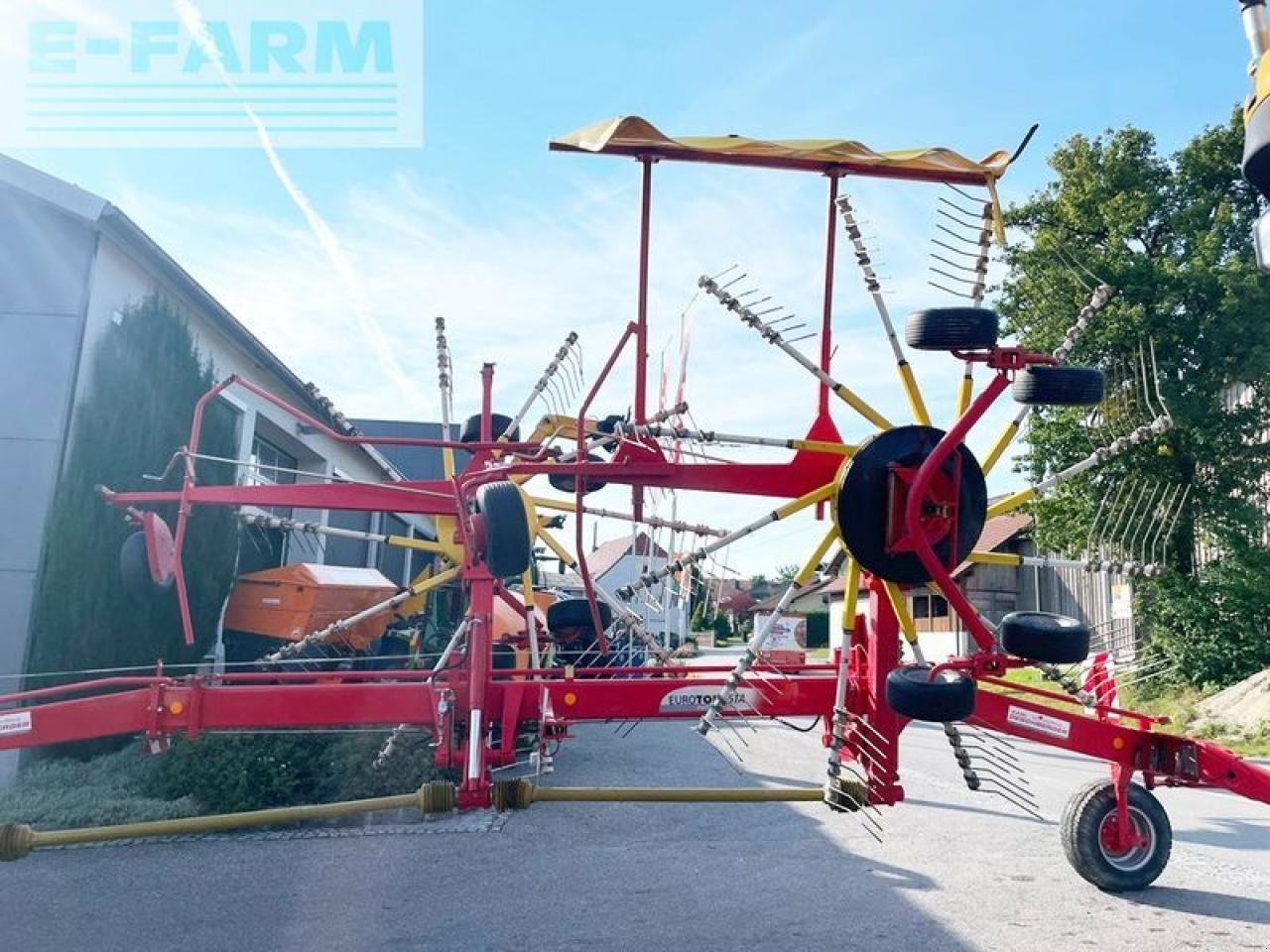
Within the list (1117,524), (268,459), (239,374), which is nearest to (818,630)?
(268,459)

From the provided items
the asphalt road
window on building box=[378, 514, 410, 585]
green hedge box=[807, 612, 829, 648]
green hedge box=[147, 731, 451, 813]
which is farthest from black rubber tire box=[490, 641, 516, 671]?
green hedge box=[807, 612, 829, 648]

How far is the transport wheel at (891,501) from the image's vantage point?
4.34 m

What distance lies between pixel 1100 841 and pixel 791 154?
13.5 ft

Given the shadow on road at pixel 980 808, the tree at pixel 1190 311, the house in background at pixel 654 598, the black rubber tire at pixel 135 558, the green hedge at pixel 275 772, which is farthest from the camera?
the tree at pixel 1190 311

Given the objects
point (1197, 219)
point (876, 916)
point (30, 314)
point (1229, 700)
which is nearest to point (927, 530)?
point (876, 916)

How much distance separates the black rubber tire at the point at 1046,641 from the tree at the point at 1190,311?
27.1 feet

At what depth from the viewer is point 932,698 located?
158 inches

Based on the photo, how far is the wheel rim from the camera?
238 inches

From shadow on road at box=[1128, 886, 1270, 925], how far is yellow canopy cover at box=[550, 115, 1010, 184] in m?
4.09

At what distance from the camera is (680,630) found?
237 inches

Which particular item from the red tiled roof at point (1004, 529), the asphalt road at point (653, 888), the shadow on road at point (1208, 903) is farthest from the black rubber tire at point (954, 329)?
the red tiled roof at point (1004, 529)

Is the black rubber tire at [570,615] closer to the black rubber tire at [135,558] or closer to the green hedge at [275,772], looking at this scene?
the black rubber tire at [135,558]

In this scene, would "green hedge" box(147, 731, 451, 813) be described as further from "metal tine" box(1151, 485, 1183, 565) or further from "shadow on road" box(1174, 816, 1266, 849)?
"shadow on road" box(1174, 816, 1266, 849)

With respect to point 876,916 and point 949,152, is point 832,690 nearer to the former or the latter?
point 876,916
